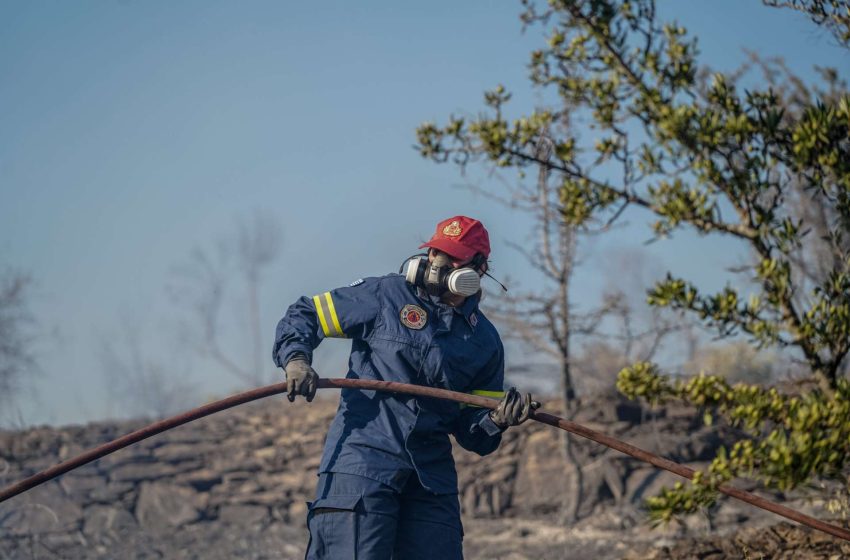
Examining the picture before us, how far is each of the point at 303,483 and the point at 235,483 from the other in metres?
0.82

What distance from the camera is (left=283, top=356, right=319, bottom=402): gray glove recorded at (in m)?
4.54

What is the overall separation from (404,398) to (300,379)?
503 mm

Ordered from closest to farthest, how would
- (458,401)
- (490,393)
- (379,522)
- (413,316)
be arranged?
1. (379,522)
2. (458,401)
3. (413,316)
4. (490,393)

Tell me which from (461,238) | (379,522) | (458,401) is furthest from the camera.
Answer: (461,238)

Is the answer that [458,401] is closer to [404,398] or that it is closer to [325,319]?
[404,398]

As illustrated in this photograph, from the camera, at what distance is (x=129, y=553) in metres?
10.5

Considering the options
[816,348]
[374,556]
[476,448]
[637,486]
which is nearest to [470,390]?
[476,448]

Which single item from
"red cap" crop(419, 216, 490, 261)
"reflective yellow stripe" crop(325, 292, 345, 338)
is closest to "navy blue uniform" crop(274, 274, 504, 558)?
"reflective yellow stripe" crop(325, 292, 345, 338)

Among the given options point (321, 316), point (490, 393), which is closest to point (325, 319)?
point (321, 316)

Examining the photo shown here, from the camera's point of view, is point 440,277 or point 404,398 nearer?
point 404,398

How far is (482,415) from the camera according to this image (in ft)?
16.3

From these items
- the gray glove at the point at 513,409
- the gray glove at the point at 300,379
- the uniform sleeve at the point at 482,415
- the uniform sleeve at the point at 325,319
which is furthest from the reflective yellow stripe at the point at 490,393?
the gray glove at the point at 300,379

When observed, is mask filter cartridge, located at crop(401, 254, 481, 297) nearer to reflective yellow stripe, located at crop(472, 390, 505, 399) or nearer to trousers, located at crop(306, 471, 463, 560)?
reflective yellow stripe, located at crop(472, 390, 505, 399)

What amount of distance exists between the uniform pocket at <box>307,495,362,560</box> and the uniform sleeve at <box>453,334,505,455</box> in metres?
0.76
